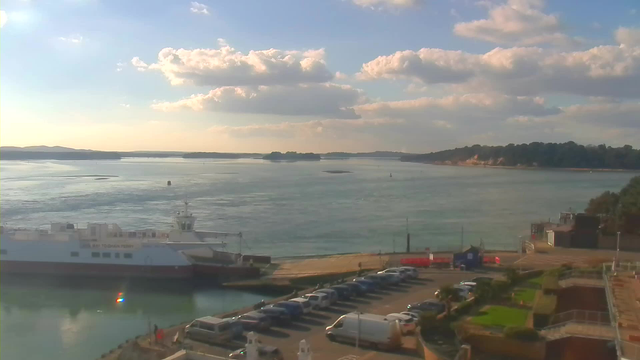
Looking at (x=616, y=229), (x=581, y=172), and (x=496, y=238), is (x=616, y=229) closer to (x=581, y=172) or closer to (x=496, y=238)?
(x=496, y=238)

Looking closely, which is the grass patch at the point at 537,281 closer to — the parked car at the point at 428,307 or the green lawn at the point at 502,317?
the green lawn at the point at 502,317

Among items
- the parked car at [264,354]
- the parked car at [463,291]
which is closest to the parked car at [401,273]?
the parked car at [463,291]

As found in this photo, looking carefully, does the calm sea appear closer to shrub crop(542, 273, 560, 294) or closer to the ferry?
the ferry

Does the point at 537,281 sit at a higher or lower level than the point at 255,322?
higher

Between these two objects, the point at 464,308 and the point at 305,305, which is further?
the point at 305,305

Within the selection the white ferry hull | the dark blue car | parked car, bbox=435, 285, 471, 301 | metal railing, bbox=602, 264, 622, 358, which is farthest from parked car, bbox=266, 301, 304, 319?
the white ferry hull

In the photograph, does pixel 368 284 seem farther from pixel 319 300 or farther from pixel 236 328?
pixel 236 328

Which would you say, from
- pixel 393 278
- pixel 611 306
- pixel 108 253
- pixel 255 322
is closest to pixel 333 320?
pixel 255 322

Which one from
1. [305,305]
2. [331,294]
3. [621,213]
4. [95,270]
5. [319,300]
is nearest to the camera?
A: [305,305]
